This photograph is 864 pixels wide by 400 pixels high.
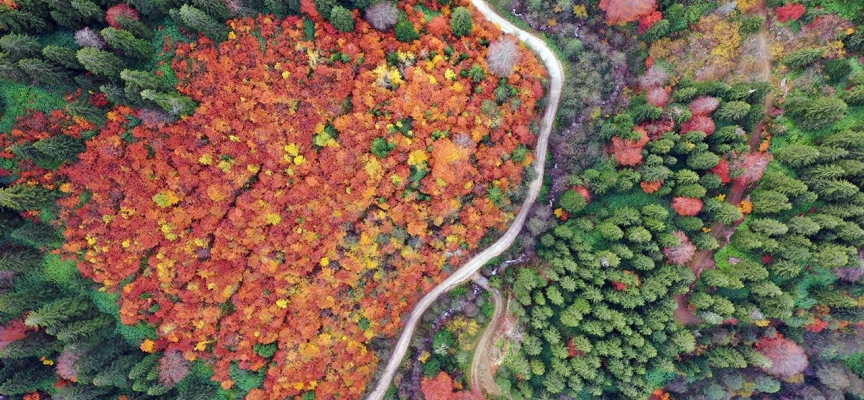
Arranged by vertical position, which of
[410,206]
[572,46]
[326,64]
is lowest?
[410,206]

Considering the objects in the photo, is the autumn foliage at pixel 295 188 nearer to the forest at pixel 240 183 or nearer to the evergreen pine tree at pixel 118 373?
the forest at pixel 240 183

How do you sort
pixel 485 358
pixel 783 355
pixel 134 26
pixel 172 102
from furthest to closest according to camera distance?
pixel 485 358 → pixel 783 355 → pixel 172 102 → pixel 134 26

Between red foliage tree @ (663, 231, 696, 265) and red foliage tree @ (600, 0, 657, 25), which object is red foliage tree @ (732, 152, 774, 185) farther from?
red foliage tree @ (600, 0, 657, 25)

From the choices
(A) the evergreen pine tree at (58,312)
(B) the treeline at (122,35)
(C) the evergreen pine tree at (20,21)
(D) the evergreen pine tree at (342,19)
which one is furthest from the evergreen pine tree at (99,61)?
(A) the evergreen pine tree at (58,312)

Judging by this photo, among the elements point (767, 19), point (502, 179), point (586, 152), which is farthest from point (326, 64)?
point (767, 19)

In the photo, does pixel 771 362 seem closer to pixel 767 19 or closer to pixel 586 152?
pixel 586 152

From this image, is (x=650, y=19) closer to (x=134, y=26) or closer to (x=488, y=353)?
(x=488, y=353)

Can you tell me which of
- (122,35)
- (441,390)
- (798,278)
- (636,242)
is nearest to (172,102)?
(122,35)
